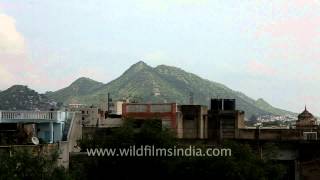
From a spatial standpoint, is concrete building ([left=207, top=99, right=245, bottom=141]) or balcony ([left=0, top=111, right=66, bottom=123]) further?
concrete building ([left=207, top=99, right=245, bottom=141])

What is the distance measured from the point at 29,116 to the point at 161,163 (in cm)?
1005

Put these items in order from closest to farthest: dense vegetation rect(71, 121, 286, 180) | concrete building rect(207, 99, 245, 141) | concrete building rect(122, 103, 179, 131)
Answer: dense vegetation rect(71, 121, 286, 180) → concrete building rect(122, 103, 179, 131) → concrete building rect(207, 99, 245, 141)

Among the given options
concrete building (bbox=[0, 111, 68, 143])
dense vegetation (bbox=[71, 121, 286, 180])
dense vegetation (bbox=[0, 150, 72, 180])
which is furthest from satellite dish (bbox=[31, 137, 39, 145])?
dense vegetation (bbox=[0, 150, 72, 180])

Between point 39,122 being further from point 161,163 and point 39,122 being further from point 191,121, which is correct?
point 191,121

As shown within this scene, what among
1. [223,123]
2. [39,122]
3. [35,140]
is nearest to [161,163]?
[39,122]

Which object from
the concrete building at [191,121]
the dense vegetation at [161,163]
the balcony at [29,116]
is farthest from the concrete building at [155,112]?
the balcony at [29,116]

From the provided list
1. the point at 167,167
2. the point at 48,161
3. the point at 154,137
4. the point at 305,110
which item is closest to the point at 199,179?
the point at 167,167

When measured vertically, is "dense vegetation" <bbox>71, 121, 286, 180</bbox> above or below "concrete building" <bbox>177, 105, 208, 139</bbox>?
below

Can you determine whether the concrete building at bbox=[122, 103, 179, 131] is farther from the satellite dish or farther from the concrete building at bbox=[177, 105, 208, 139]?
the satellite dish

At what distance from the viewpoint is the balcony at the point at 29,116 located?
3691 cm

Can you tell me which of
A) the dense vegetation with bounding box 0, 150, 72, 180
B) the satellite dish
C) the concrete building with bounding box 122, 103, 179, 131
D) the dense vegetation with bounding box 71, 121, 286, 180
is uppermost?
Answer: the concrete building with bounding box 122, 103, 179, 131

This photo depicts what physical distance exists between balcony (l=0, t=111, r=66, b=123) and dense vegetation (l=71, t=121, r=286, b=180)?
3.12 metres

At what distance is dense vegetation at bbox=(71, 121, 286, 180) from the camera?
38.8 meters

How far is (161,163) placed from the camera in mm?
43406
